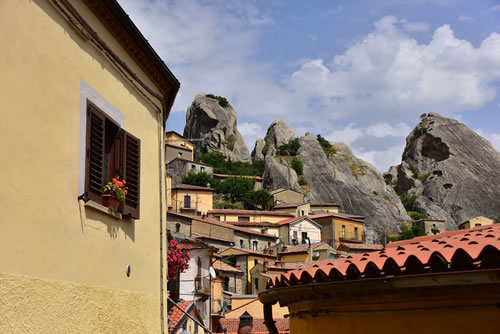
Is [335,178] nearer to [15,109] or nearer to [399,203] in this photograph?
[399,203]

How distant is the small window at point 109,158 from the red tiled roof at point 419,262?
9.52 feet

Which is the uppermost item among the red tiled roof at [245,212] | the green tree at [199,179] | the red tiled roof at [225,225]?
the green tree at [199,179]

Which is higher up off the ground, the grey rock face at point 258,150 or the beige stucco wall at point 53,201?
the grey rock face at point 258,150

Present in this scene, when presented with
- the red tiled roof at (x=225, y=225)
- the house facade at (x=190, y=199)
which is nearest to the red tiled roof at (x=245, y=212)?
the house facade at (x=190, y=199)

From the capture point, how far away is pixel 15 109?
5633mm

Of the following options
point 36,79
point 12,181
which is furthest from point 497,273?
point 36,79

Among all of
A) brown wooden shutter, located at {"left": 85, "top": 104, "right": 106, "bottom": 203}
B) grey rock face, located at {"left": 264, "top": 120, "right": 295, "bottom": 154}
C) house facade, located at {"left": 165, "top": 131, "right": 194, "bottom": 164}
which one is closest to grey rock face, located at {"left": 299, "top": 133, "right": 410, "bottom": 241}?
grey rock face, located at {"left": 264, "top": 120, "right": 295, "bottom": 154}

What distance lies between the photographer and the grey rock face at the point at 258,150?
114562 mm

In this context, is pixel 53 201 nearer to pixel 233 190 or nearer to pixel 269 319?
pixel 269 319

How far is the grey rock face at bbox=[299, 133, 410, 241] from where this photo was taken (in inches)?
3720

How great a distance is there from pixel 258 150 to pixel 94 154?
10787cm

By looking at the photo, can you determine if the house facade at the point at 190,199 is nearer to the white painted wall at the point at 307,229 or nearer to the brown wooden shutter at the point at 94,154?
the white painted wall at the point at 307,229

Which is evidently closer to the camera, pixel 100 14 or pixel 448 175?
pixel 100 14

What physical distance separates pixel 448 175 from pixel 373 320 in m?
109
